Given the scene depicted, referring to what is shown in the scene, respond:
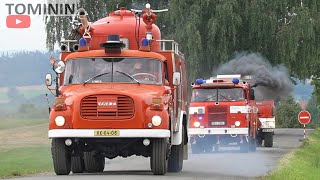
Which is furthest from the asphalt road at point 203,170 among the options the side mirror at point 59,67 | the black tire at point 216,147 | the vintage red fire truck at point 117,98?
the black tire at point 216,147

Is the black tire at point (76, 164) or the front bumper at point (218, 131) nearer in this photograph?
the black tire at point (76, 164)

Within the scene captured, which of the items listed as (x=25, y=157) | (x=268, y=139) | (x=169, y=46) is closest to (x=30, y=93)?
(x=25, y=157)

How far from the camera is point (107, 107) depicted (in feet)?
64.3

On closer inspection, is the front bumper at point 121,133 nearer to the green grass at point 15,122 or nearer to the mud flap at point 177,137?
the mud flap at point 177,137

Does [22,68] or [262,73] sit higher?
[22,68]

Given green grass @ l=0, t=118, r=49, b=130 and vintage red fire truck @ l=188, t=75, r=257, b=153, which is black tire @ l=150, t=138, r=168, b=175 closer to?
vintage red fire truck @ l=188, t=75, r=257, b=153

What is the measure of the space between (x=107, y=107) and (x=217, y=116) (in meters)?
15.9

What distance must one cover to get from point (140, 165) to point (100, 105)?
806cm

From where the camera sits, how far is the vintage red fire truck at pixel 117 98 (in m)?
19.7

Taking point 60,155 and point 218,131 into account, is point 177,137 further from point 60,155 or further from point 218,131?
point 218,131

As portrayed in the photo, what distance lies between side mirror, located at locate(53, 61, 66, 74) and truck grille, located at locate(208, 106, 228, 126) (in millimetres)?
14527

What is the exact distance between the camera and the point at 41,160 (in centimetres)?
3525

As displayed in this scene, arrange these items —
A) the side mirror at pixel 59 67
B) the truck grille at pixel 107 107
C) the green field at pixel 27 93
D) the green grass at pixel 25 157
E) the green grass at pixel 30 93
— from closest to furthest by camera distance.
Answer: the truck grille at pixel 107 107, the side mirror at pixel 59 67, the green grass at pixel 25 157, the green grass at pixel 30 93, the green field at pixel 27 93

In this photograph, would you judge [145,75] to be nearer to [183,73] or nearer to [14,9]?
[183,73]
